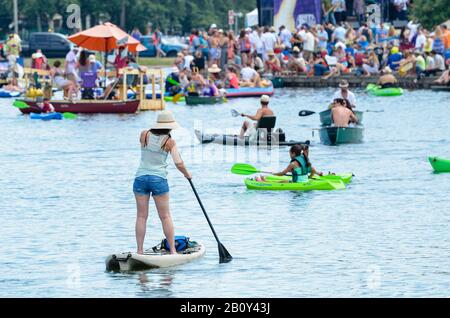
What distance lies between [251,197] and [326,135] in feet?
29.5

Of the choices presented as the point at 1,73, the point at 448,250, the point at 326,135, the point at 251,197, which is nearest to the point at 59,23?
the point at 1,73

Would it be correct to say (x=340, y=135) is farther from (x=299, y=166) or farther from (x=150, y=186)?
(x=150, y=186)

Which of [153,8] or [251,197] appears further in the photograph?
[153,8]

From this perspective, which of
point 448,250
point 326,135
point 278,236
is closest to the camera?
point 448,250

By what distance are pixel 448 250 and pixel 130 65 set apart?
88.1 ft

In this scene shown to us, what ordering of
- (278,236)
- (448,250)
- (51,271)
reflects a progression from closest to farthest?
(51,271) → (448,250) → (278,236)

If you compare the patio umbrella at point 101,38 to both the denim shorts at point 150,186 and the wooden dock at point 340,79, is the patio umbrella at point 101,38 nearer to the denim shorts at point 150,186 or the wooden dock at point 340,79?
the wooden dock at point 340,79

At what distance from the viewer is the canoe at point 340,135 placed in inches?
1411

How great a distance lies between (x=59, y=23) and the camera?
98625 mm

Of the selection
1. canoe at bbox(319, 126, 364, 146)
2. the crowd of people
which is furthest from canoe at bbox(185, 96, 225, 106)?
canoe at bbox(319, 126, 364, 146)

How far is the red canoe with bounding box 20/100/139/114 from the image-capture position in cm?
4494

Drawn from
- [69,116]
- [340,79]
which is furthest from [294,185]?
[340,79]

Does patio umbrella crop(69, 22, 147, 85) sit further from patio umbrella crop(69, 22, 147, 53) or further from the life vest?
the life vest
